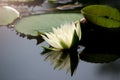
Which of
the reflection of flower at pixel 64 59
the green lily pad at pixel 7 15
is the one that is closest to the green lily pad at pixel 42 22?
the green lily pad at pixel 7 15

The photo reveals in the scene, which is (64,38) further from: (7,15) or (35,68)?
(7,15)

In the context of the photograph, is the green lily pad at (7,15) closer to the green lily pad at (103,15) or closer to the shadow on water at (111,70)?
the green lily pad at (103,15)

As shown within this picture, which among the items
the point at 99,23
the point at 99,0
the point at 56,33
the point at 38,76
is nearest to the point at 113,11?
the point at 99,23

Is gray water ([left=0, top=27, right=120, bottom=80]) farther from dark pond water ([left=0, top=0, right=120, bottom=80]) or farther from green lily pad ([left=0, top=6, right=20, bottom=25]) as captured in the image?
green lily pad ([left=0, top=6, right=20, bottom=25])

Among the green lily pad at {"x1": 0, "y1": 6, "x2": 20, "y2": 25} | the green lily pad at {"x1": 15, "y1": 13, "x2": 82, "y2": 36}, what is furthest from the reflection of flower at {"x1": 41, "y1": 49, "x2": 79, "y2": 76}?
the green lily pad at {"x1": 0, "y1": 6, "x2": 20, "y2": 25}

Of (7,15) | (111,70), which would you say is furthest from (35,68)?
(7,15)

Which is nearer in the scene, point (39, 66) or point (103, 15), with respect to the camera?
point (39, 66)
